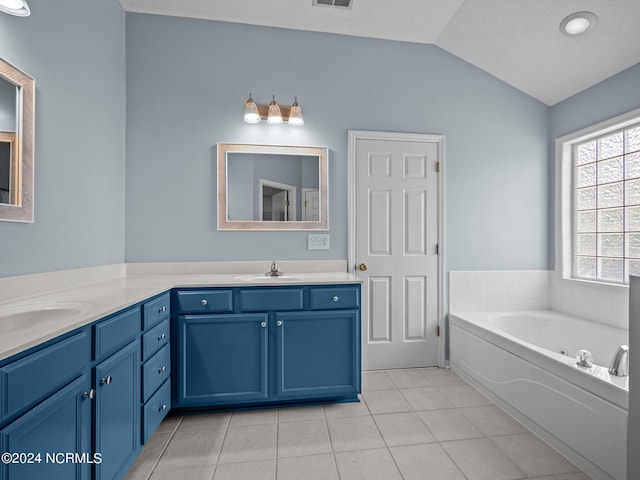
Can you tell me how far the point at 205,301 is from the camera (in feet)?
6.79

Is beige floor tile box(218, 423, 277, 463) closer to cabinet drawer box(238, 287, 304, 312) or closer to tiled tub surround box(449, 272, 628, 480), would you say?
cabinet drawer box(238, 287, 304, 312)

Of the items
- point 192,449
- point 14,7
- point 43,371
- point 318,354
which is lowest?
point 192,449

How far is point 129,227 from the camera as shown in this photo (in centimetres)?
254

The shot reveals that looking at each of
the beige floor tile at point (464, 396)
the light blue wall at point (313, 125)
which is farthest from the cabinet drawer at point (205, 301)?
the beige floor tile at point (464, 396)

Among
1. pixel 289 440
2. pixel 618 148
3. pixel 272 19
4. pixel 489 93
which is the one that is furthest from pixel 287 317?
pixel 618 148

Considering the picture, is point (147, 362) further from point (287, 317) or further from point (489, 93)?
point (489, 93)

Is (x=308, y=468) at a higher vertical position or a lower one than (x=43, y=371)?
lower

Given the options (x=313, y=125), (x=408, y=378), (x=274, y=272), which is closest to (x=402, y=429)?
(x=408, y=378)

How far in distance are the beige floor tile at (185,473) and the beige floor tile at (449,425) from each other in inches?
50.0

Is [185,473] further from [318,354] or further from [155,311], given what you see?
[318,354]

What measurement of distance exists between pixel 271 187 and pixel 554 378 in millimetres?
2248

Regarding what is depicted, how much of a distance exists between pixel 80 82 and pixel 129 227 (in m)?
1.02

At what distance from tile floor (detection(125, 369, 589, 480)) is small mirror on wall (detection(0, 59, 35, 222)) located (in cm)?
139

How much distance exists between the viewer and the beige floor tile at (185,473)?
1.58 meters
